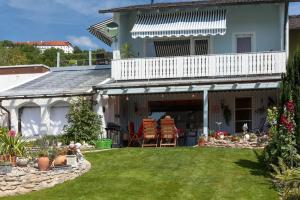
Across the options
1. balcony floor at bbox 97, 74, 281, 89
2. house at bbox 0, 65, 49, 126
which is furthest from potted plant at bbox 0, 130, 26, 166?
house at bbox 0, 65, 49, 126

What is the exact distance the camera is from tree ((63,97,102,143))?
2405cm

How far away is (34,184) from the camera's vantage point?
1553 centimetres

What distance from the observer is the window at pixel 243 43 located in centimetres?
2750

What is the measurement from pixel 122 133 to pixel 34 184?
11407mm

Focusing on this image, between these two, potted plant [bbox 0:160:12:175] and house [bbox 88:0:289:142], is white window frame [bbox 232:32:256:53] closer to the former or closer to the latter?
house [bbox 88:0:289:142]

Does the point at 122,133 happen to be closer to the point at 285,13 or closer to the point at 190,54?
the point at 190,54

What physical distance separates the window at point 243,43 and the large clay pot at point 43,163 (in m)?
14.4

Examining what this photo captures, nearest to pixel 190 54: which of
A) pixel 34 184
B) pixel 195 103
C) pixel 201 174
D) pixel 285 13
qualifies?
pixel 195 103

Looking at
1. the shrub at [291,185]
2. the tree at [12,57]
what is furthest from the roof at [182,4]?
the tree at [12,57]

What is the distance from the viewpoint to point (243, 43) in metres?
27.6

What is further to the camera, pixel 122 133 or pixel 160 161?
pixel 122 133


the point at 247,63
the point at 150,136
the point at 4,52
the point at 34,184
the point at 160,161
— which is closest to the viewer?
the point at 34,184

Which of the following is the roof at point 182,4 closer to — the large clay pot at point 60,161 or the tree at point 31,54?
the large clay pot at point 60,161

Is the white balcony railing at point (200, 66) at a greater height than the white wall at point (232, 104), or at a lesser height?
greater
